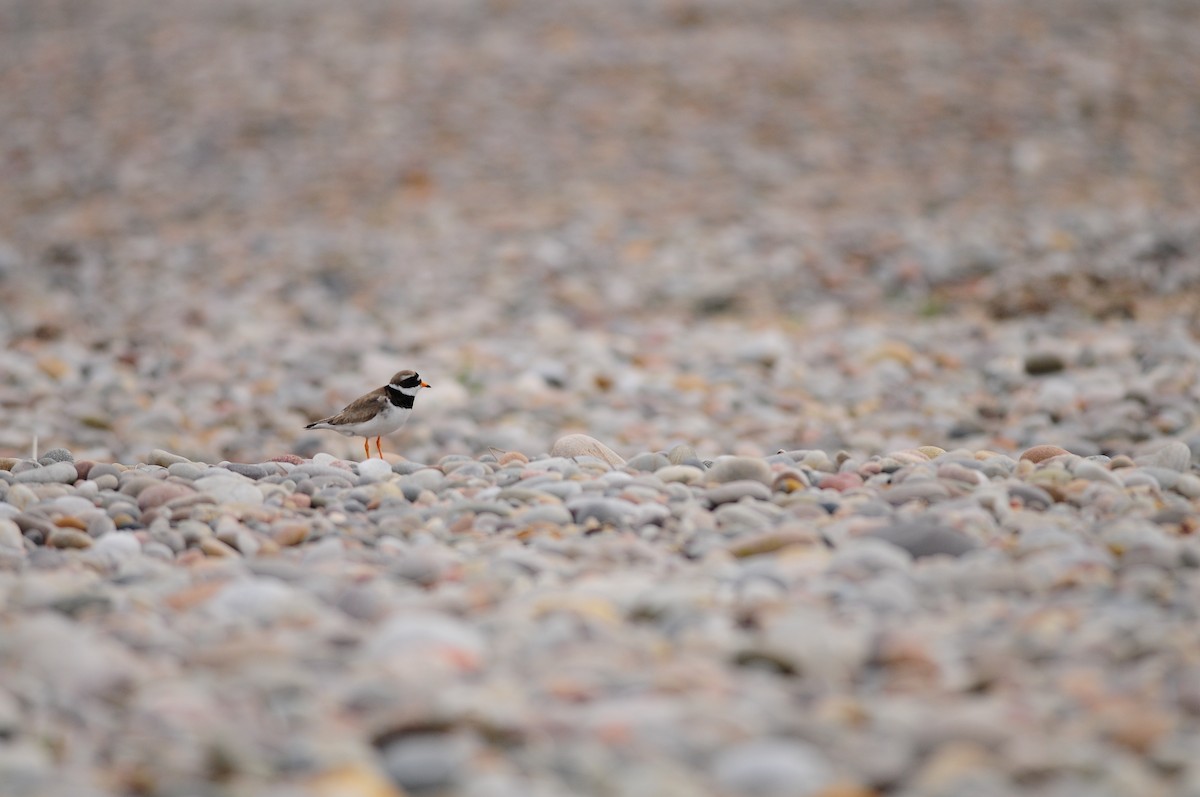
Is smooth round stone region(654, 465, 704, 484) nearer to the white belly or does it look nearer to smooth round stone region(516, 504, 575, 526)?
smooth round stone region(516, 504, 575, 526)

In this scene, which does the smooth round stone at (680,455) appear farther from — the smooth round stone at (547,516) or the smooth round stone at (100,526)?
the smooth round stone at (100,526)

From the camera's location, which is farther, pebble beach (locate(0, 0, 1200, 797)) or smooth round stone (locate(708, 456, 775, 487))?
A: smooth round stone (locate(708, 456, 775, 487))

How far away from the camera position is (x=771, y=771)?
7.20 ft

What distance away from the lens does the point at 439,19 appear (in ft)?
59.5

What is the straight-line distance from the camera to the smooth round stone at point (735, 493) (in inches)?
160

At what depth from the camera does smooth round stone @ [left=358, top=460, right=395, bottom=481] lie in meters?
4.54

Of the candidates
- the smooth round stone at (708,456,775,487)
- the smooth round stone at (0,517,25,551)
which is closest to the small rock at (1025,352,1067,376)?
the smooth round stone at (708,456,775,487)

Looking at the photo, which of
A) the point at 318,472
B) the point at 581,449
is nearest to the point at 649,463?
the point at 581,449

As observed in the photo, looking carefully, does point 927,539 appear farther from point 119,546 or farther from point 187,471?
point 187,471

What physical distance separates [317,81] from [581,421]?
1024cm

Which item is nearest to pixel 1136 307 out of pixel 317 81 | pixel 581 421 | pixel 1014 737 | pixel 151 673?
pixel 581 421

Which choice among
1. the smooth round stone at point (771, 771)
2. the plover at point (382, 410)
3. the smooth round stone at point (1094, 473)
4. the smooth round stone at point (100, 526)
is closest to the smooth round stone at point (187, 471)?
the smooth round stone at point (100, 526)

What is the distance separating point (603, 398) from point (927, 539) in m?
5.07

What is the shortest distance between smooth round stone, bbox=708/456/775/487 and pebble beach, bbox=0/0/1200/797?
0.01 m
